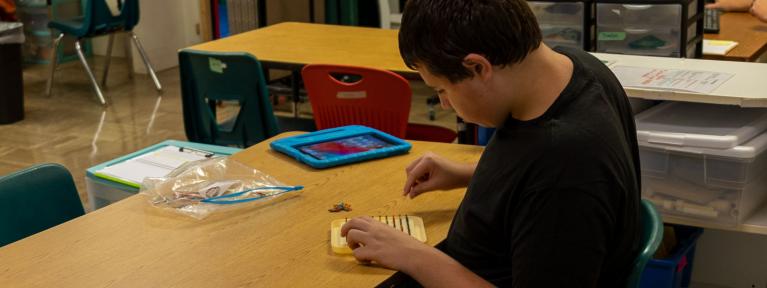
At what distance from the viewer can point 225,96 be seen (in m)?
3.44

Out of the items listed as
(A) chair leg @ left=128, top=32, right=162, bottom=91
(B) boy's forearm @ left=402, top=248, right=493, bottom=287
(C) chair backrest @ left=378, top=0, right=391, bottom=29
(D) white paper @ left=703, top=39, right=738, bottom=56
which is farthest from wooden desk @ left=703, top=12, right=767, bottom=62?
(A) chair leg @ left=128, top=32, right=162, bottom=91

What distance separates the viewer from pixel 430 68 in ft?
4.88

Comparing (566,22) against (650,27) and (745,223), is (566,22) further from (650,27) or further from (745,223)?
(745,223)

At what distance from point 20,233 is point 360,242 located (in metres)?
0.82

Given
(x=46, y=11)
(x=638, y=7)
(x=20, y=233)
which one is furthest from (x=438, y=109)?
(x=20, y=233)

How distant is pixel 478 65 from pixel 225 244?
644mm

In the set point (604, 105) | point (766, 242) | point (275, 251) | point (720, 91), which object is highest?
point (604, 105)

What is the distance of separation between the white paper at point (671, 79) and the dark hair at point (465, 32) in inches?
38.7

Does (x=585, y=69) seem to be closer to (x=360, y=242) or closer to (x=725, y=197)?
(x=360, y=242)

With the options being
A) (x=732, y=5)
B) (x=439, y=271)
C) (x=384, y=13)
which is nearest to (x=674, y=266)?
(x=439, y=271)

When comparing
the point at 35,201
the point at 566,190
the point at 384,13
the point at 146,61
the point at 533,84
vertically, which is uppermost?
the point at 533,84


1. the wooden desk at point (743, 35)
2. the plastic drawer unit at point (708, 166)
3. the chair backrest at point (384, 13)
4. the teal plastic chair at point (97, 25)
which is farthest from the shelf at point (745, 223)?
the teal plastic chair at point (97, 25)

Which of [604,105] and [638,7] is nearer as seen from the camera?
[604,105]

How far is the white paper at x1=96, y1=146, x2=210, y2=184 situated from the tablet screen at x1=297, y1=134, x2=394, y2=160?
37cm
